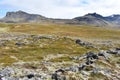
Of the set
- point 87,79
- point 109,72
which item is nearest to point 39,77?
point 87,79

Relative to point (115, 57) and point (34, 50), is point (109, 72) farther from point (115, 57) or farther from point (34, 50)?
point (34, 50)

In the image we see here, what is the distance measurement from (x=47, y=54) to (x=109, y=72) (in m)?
50.6

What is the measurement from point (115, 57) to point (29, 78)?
90.5 ft

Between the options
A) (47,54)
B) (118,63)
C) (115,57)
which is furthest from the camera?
(47,54)

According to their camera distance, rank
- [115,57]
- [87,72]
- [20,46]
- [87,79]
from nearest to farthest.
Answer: [87,79]
[87,72]
[115,57]
[20,46]

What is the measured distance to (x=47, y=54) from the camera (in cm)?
9300

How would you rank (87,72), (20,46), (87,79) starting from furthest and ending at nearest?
(20,46), (87,72), (87,79)

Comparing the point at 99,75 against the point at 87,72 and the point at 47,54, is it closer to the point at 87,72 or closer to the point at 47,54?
the point at 87,72

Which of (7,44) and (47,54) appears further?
(7,44)

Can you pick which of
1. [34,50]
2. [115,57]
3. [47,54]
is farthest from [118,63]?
[34,50]

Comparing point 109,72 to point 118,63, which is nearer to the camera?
point 109,72

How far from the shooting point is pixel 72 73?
4041 cm

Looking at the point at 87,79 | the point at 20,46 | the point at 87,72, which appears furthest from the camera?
the point at 20,46

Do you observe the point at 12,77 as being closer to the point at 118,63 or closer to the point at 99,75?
the point at 99,75
